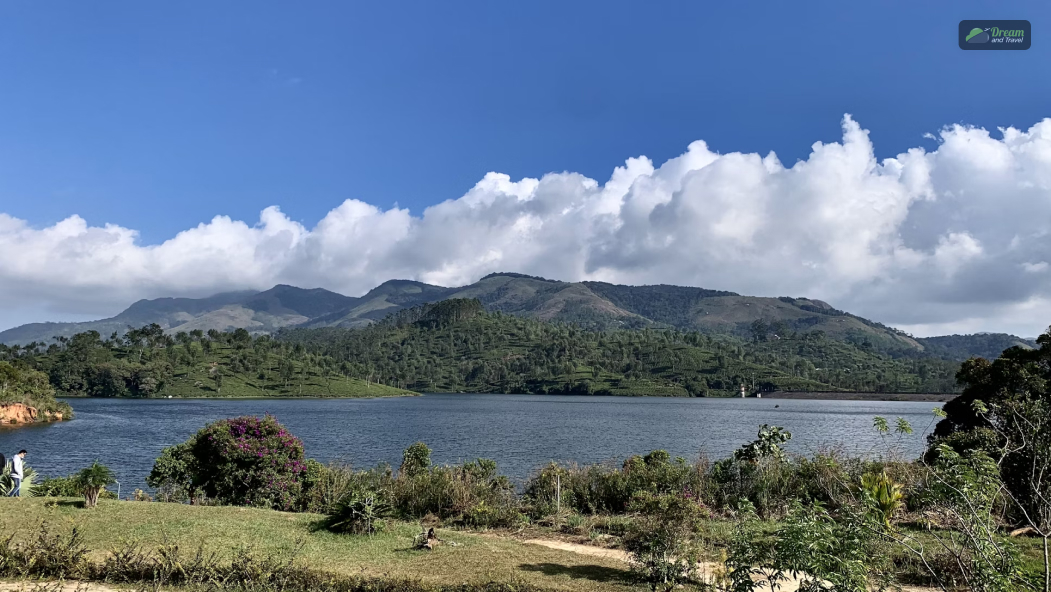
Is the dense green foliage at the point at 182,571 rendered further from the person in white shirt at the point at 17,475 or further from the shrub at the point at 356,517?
the person in white shirt at the point at 17,475

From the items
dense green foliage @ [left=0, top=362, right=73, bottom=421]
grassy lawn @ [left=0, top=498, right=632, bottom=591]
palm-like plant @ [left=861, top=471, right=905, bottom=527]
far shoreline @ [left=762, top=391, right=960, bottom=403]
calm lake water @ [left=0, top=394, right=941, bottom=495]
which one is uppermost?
palm-like plant @ [left=861, top=471, right=905, bottom=527]

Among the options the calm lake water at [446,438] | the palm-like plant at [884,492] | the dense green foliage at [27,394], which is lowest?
the calm lake water at [446,438]

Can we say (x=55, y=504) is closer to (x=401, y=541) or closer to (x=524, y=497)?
(x=401, y=541)

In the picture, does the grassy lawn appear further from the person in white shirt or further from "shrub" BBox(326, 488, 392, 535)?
the person in white shirt

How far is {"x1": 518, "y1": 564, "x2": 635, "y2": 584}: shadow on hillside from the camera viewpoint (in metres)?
12.6

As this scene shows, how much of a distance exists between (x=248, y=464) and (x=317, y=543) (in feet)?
21.1

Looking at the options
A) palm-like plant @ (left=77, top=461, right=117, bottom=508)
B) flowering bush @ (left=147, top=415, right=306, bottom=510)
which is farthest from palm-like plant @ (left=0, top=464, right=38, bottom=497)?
palm-like plant @ (left=77, top=461, right=117, bottom=508)

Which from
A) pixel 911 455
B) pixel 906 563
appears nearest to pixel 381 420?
pixel 911 455

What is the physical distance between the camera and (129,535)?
530 inches

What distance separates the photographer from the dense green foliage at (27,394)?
81.7m

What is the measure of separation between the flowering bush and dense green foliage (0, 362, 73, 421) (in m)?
80.8

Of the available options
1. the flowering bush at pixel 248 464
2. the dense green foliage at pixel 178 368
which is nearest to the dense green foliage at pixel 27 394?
the dense green foliage at pixel 178 368

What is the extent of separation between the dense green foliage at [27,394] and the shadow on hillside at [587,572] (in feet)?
302

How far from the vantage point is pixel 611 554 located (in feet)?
49.3
